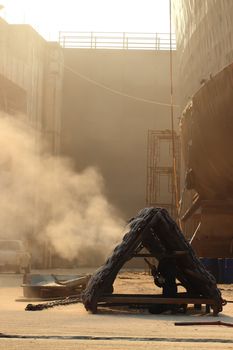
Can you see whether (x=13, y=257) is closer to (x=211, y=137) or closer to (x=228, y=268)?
(x=228, y=268)

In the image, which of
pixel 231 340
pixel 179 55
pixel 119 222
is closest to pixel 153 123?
pixel 119 222

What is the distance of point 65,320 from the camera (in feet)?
26.8

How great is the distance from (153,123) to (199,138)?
20983mm

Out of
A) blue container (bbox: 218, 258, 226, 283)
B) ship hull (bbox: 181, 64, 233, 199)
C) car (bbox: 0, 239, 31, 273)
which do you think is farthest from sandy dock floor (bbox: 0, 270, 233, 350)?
car (bbox: 0, 239, 31, 273)

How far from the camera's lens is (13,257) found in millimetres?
27625

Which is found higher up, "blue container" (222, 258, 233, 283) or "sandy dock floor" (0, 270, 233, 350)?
"sandy dock floor" (0, 270, 233, 350)

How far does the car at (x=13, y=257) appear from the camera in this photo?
27688 mm

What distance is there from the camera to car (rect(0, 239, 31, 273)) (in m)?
27.7

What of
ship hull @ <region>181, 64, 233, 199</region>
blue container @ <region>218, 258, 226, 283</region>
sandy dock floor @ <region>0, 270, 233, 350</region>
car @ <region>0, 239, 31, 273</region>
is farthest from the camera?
car @ <region>0, 239, 31, 273</region>

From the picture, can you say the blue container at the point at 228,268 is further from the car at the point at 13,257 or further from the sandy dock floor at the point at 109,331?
the car at the point at 13,257

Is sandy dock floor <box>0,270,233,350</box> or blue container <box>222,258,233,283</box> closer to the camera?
sandy dock floor <box>0,270,233,350</box>

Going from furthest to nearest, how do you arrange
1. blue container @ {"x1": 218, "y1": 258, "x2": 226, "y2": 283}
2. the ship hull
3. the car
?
the car → blue container @ {"x1": 218, "y1": 258, "x2": 226, "y2": 283} → the ship hull

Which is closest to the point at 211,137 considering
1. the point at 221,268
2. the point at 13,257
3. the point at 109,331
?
the point at 221,268

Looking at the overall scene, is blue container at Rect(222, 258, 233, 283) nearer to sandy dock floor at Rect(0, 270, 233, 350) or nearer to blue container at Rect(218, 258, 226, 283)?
blue container at Rect(218, 258, 226, 283)
